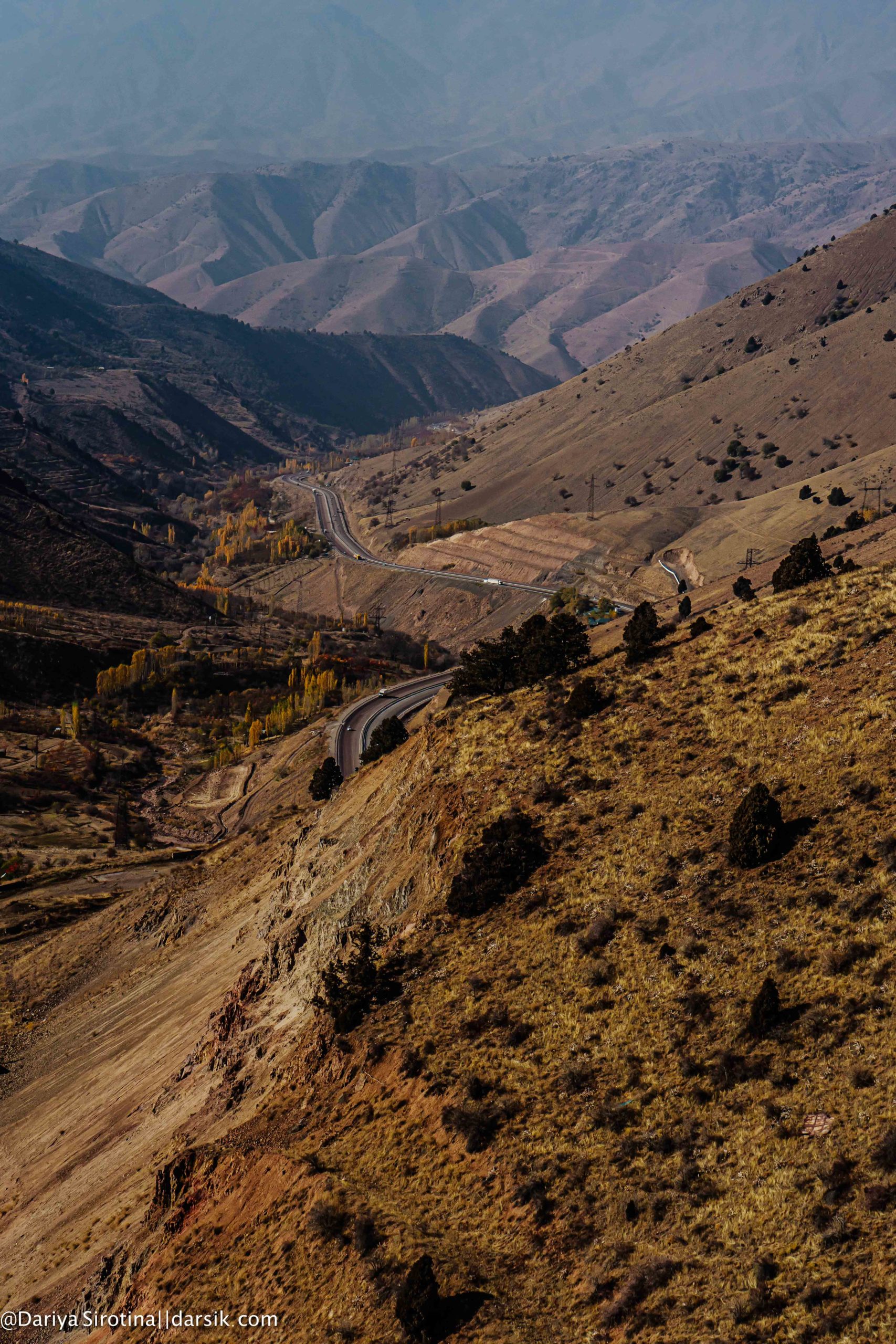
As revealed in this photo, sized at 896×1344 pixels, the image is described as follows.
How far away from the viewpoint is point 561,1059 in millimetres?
26859

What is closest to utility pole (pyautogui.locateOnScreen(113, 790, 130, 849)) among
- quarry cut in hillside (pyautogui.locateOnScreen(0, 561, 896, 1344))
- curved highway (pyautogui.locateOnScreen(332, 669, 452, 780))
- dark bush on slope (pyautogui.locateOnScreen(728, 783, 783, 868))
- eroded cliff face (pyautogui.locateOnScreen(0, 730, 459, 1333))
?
curved highway (pyautogui.locateOnScreen(332, 669, 452, 780))

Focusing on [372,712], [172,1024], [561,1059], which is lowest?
[372,712]

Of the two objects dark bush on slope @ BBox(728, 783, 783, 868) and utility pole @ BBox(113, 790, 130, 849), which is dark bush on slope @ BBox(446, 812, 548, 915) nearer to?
dark bush on slope @ BBox(728, 783, 783, 868)

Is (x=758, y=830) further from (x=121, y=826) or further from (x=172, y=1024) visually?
(x=121, y=826)

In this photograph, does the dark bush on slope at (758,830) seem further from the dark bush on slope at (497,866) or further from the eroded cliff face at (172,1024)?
the eroded cliff face at (172,1024)

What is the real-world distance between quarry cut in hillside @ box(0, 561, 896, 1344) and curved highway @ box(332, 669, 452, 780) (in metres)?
41.9

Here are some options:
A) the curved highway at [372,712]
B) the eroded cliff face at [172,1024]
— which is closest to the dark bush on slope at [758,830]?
the eroded cliff face at [172,1024]

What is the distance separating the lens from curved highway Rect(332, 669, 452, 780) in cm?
8975

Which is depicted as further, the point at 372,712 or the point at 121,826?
the point at 372,712

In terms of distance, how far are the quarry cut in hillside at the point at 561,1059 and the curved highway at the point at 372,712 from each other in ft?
138

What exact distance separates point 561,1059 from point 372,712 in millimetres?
78073

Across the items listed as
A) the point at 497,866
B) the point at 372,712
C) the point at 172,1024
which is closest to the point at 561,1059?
the point at 497,866

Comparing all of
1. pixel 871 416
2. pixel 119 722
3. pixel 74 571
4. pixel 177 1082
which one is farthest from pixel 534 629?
pixel 871 416

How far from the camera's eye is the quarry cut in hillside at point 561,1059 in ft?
70.5
